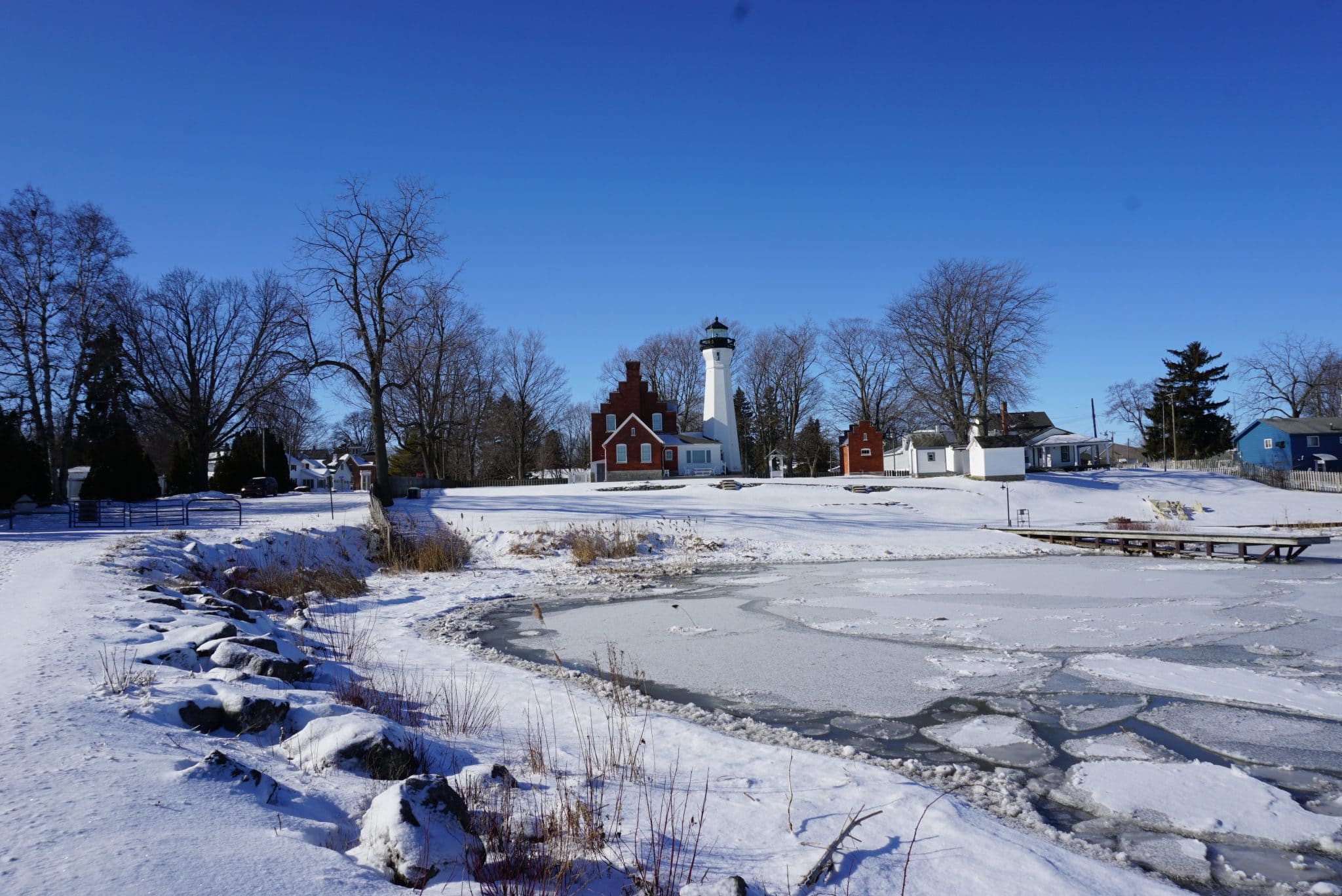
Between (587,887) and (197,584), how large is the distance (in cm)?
1133

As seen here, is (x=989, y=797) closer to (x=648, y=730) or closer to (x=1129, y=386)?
(x=648, y=730)

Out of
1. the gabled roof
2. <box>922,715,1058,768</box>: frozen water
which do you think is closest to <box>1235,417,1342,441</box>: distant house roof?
the gabled roof

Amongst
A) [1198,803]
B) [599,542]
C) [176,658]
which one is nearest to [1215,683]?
[1198,803]

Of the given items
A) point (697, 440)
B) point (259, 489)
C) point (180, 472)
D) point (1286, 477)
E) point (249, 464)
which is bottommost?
point (1286, 477)

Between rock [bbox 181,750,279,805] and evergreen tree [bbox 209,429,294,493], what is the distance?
4701 centimetres

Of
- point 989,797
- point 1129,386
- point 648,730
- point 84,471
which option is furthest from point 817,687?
point 1129,386

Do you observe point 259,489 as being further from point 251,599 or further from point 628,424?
point 251,599

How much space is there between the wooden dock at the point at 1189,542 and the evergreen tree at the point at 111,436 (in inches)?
1379

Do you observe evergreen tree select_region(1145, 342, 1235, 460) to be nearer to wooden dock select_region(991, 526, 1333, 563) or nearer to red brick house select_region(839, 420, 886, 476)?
red brick house select_region(839, 420, 886, 476)

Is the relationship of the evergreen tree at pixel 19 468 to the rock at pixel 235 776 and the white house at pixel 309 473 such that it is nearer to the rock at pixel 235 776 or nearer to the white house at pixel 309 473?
the rock at pixel 235 776

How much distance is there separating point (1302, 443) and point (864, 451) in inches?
1128

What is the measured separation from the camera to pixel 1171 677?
8.03 m

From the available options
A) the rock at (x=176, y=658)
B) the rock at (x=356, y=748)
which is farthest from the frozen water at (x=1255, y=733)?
the rock at (x=176, y=658)

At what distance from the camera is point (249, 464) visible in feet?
157
